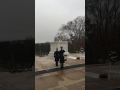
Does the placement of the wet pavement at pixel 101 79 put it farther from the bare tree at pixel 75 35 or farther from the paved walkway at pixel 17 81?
the paved walkway at pixel 17 81

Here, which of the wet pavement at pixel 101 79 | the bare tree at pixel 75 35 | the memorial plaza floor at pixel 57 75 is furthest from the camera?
the bare tree at pixel 75 35

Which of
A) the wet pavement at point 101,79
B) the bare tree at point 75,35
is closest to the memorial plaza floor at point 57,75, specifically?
the wet pavement at point 101,79

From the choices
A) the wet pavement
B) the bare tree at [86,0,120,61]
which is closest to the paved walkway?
the wet pavement

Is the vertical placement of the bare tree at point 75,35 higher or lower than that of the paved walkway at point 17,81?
higher

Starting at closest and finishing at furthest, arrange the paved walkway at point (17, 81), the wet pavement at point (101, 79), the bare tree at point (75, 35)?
1. the paved walkway at point (17, 81)
2. the wet pavement at point (101, 79)
3. the bare tree at point (75, 35)

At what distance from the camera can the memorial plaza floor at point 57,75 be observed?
5219mm

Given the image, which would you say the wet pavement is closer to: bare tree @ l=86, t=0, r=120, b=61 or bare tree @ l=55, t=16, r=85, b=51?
bare tree @ l=86, t=0, r=120, b=61

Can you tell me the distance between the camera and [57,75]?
5.55 meters

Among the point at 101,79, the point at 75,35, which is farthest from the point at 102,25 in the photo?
the point at 101,79

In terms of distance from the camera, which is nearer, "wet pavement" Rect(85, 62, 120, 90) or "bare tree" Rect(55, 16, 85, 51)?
"wet pavement" Rect(85, 62, 120, 90)

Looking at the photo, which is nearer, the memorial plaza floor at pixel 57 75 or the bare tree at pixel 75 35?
the memorial plaza floor at pixel 57 75

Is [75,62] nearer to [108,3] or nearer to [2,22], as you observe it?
[108,3]

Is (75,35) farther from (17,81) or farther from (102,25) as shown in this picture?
(17,81)

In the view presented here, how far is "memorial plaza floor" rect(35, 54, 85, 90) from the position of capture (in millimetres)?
5219
